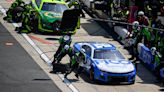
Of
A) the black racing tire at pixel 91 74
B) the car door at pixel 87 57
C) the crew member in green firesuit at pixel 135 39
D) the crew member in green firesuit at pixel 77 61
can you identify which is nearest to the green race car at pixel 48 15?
the crew member in green firesuit at pixel 135 39

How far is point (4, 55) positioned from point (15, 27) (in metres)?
6.17

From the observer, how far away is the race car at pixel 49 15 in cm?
3091

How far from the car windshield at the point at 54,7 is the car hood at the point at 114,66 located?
937 centimetres

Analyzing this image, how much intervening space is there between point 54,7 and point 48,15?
4.04 feet

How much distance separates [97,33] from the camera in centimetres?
3247

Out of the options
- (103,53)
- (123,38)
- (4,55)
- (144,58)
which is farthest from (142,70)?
(4,55)

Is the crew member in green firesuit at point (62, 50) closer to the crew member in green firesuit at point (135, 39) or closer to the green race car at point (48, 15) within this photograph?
the crew member in green firesuit at point (135, 39)

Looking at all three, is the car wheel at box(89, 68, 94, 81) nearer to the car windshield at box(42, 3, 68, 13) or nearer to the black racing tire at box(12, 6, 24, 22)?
the car windshield at box(42, 3, 68, 13)

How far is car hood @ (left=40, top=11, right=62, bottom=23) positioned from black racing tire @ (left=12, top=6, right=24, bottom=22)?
205 cm

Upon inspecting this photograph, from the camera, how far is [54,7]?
32.2m

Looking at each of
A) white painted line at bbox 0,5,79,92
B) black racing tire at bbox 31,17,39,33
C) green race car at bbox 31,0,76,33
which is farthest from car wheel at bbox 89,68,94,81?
black racing tire at bbox 31,17,39,33

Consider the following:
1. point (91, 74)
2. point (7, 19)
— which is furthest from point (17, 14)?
point (91, 74)

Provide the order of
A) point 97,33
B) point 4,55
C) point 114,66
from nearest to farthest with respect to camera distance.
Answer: point 114,66
point 4,55
point 97,33

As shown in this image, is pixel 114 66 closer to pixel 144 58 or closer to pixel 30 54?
pixel 144 58
